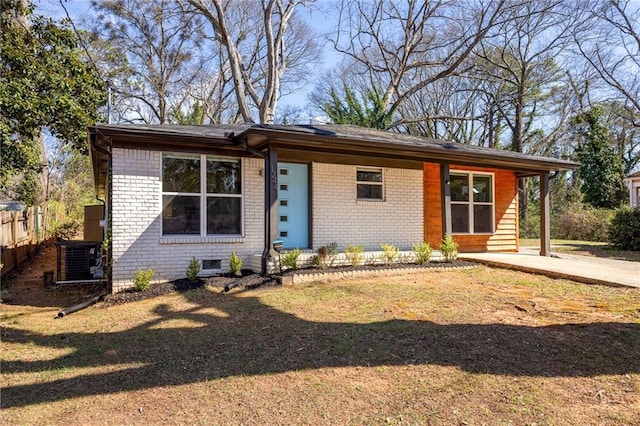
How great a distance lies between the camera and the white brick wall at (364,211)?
9297 mm

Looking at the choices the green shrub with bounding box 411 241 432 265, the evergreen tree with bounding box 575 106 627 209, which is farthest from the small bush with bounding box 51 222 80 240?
the evergreen tree with bounding box 575 106 627 209

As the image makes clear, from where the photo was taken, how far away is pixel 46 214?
1636cm

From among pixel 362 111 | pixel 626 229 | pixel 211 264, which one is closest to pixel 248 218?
pixel 211 264

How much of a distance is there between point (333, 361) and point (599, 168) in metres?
23.4

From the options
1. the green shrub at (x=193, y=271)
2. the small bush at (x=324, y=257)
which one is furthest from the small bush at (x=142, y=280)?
the small bush at (x=324, y=257)

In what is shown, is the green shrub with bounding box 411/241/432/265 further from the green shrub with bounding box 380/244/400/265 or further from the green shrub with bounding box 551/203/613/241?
the green shrub with bounding box 551/203/613/241

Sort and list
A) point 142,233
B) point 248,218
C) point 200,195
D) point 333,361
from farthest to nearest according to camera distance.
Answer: point 248,218 < point 200,195 < point 142,233 < point 333,361

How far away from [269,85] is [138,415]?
18.9 m

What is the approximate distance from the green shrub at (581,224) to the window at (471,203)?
9.75 m

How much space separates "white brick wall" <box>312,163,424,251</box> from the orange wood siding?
403 mm

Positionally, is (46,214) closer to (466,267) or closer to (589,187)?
(466,267)

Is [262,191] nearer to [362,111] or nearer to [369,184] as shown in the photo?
[369,184]

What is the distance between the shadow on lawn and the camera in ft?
11.7

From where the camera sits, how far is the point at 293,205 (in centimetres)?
917
